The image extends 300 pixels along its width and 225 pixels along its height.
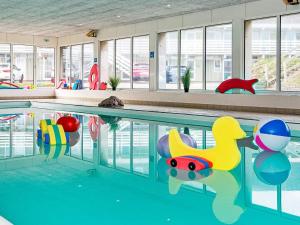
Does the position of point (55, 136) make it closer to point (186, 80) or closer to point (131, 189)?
point (131, 189)

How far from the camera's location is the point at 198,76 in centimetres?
1396

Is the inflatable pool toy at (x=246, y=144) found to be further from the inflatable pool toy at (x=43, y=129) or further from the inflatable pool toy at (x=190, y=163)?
the inflatable pool toy at (x=43, y=129)

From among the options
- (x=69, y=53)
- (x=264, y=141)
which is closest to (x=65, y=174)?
(x=264, y=141)

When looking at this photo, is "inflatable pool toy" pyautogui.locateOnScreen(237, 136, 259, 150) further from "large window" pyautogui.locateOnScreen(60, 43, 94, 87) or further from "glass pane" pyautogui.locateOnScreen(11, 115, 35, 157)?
"large window" pyautogui.locateOnScreen(60, 43, 94, 87)

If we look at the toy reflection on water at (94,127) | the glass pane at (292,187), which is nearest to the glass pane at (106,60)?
the toy reflection on water at (94,127)

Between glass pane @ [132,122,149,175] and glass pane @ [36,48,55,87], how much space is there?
11878mm

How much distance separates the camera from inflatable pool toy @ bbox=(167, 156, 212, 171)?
473cm

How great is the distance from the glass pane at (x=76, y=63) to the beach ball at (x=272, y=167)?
48.5ft

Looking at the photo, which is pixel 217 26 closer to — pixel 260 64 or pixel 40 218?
pixel 260 64

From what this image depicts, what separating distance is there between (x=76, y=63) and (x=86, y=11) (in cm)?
750

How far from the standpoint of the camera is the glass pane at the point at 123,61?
54.7 ft

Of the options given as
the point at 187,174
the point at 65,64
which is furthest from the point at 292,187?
the point at 65,64

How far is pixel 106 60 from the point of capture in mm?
17688

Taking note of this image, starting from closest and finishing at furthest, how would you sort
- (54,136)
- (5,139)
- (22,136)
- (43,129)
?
1. (54,136)
2. (43,129)
3. (5,139)
4. (22,136)
